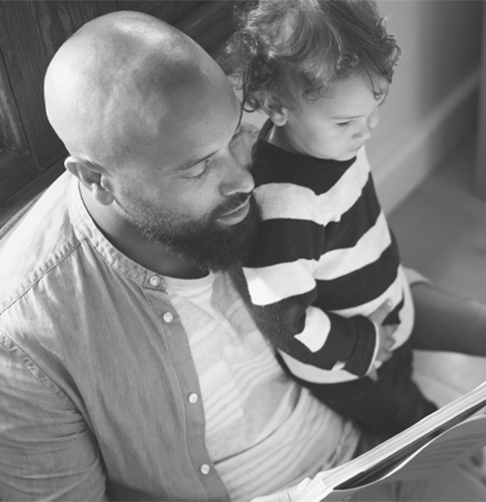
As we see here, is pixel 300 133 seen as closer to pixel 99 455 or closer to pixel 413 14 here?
pixel 99 455

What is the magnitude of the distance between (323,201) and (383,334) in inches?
10.8

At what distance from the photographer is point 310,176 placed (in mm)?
1070

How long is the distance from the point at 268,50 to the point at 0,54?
377 mm

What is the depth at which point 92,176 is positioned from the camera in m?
0.95

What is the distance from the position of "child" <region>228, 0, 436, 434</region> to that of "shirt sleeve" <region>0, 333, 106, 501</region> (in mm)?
299

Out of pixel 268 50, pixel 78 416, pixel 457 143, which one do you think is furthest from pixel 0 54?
pixel 457 143

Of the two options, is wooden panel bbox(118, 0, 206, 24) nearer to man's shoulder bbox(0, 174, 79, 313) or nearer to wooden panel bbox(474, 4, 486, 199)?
man's shoulder bbox(0, 174, 79, 313)

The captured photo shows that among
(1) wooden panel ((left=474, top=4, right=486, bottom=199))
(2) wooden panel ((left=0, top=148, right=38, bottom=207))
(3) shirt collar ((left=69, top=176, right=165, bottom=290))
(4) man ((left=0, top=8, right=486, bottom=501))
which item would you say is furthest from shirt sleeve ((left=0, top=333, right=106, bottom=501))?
(1) wooden panel ((left=474, top=4, right=486, bottom=199))

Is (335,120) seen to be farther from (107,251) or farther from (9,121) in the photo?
(9,121)

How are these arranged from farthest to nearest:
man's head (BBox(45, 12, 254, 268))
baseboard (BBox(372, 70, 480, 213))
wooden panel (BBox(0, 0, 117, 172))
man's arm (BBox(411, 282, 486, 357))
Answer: baseboard (BBox(372, 70, 480, 213)) → man's arm (BBox(411, 282, 486, 357)) → wooden panel (BBox(0, 0, 117, 172)) → man's head (BBox(45, 12, 254, 268))

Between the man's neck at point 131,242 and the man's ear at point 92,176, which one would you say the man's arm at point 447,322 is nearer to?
the man's neck at point 131,242

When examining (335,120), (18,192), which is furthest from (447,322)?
(18,192)

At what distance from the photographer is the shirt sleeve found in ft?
3.26

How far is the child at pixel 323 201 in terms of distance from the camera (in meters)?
0.98
